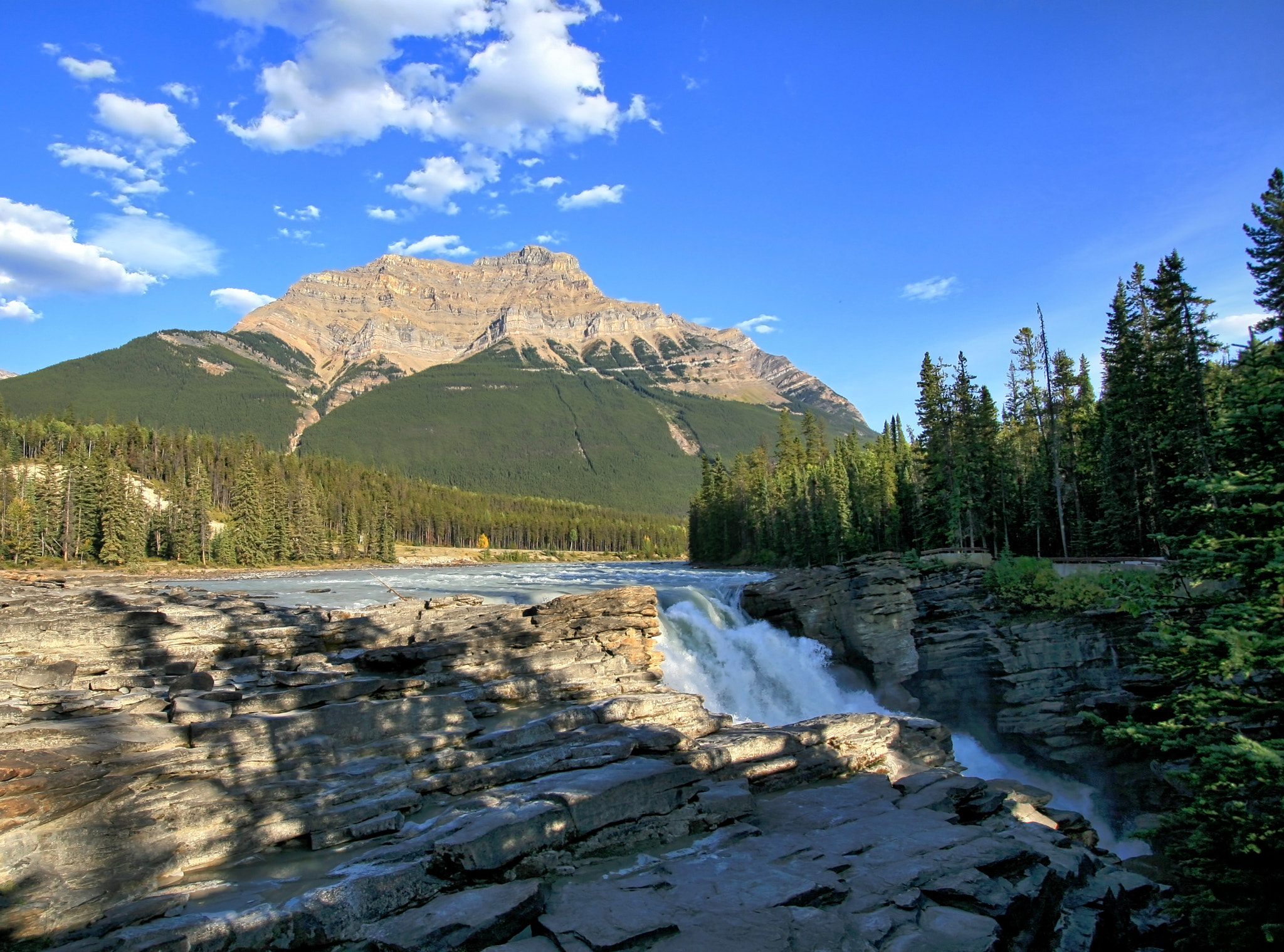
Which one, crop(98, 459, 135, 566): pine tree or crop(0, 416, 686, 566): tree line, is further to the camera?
crop(0, 416, 686, 566): tree line

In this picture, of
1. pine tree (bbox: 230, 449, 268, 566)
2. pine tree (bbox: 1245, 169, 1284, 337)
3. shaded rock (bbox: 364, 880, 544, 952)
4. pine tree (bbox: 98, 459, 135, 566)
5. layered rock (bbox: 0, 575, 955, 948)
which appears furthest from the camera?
pine tree (bbox: 230, 449, 268, 566)

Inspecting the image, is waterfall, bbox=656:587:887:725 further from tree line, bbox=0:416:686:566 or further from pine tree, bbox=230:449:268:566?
tree line, bbox=0:416:686:566

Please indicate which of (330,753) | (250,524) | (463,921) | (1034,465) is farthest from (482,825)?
(250,524)

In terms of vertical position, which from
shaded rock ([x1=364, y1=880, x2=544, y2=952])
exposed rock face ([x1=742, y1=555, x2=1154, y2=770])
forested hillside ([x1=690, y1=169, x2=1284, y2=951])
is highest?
forested hillside ([x1=690, y1=169, x2=1284, y2=951])

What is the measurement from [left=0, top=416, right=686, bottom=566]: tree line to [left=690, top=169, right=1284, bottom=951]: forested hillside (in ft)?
188

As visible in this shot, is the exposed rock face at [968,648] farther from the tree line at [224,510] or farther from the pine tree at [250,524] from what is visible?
the tree line at [224,510]

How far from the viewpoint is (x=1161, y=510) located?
3666 cm


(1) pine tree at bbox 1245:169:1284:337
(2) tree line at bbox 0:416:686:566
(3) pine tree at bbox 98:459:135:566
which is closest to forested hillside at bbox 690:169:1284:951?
(1) pine tree at bbox 1245:169:1284:337

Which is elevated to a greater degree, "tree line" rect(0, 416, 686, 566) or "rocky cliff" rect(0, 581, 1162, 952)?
"tree line" rect(0, 416, 686, 566)

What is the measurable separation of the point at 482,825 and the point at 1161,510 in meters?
40.1

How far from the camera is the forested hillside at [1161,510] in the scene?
9906 millimetres

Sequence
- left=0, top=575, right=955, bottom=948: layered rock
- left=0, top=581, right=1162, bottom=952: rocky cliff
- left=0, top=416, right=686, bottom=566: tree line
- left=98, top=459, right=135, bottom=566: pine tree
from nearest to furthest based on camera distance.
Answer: left=0, top=581, right=1162, bottom=952: rocky cliff → left=0, top=575, right=955, bottom=948: layered rock → left=98, top=459, right=135, bottom=566: pine tree → left=0, top=416, right=686, bottom=566: tree line

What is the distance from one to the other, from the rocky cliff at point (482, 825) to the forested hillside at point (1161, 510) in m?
3.00

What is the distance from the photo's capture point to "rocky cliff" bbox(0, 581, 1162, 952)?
30.5 ft
